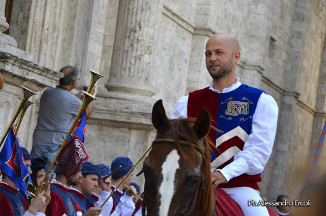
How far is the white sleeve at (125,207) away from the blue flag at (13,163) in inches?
126

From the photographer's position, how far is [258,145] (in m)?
3.98

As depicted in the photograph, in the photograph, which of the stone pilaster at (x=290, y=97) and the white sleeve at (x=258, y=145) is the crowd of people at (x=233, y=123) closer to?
the white sleeve at (x=258, y=145)

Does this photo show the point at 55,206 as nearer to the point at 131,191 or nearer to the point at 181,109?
the point at 131,191

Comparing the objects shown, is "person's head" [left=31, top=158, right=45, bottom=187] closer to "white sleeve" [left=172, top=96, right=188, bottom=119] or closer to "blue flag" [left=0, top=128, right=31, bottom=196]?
"blue flag" [left=0, top=128, right=31, bottom=196]

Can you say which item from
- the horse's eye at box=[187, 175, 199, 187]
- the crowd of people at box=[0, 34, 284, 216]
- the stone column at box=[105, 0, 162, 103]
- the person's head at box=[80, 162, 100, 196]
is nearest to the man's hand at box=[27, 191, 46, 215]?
the crowd of people at box=[0, 34, 284, 216]

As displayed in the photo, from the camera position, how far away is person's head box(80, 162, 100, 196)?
7406mm

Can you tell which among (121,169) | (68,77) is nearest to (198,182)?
(68,77)

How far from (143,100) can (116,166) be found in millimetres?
3802

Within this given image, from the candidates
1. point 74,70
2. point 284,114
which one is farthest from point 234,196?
point 284,114

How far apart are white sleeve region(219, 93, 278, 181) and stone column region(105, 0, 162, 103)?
28.0 ft

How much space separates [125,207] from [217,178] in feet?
15.7

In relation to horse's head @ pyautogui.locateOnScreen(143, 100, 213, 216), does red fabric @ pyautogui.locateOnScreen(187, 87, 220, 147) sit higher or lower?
higher

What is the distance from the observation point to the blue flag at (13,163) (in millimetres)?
5086

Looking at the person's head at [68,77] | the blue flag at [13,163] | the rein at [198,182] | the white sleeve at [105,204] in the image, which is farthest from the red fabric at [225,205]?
the person's head at [68,77]
